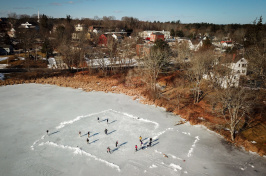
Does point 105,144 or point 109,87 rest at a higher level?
point 109,87

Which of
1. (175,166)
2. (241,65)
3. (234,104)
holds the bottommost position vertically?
(175,166)

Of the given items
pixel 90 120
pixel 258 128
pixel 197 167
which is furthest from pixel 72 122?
pixel 258 128

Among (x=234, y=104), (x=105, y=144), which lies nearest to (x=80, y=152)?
(x=105, y=144)

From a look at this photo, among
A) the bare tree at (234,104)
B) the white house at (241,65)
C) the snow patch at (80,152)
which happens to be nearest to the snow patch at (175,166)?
the snow patch at (80,152)

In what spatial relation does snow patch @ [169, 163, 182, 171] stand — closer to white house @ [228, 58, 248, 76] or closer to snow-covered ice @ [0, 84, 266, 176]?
snow-covered ice @ [0, 84, 266, 176]

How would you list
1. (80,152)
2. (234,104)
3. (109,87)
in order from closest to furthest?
1. (80,152)
2. (234,104)
3. (109,87)

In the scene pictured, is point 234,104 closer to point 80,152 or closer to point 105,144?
point 105,144

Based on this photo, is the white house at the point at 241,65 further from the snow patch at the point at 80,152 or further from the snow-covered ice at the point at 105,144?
the snow patch at the point at 80,152

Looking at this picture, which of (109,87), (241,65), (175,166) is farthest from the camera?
(241,65)

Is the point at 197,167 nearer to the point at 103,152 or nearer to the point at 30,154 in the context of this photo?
the point at 103,152
